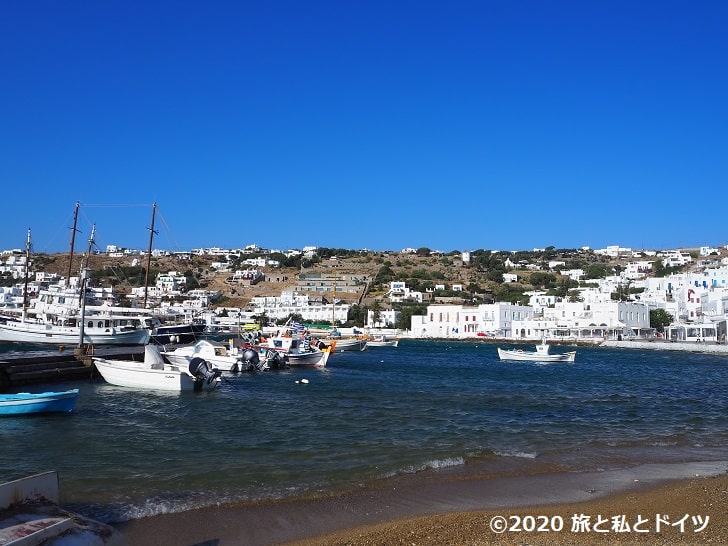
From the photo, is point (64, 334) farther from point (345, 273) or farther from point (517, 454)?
point (345, 273)

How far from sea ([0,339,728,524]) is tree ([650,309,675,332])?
81.1 m

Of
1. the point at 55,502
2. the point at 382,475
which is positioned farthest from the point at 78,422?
the point at 55,502

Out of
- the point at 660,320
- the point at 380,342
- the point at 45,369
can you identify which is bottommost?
the point at 45,369

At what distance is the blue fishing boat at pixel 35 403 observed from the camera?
17203mm

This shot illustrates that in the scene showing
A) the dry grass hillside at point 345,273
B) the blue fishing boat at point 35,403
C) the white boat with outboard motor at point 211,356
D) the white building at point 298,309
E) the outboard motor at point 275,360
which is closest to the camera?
the blue fishing boat at point 35,403

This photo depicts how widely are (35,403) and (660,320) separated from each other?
104 m

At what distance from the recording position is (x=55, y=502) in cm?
710

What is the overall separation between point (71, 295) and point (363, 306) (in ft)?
272

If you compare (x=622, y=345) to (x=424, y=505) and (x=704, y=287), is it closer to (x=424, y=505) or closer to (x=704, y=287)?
(x=704, y=287)

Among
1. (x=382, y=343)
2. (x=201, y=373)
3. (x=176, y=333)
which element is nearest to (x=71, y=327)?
(x=176, y=333)

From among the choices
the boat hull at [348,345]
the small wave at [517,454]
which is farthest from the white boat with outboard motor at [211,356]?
the boat hull at [348,345]

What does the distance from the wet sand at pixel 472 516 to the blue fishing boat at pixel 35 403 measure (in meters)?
10.2

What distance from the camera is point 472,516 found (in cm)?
930

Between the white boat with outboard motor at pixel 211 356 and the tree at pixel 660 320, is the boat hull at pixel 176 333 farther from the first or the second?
the tree at pixel 660 320
